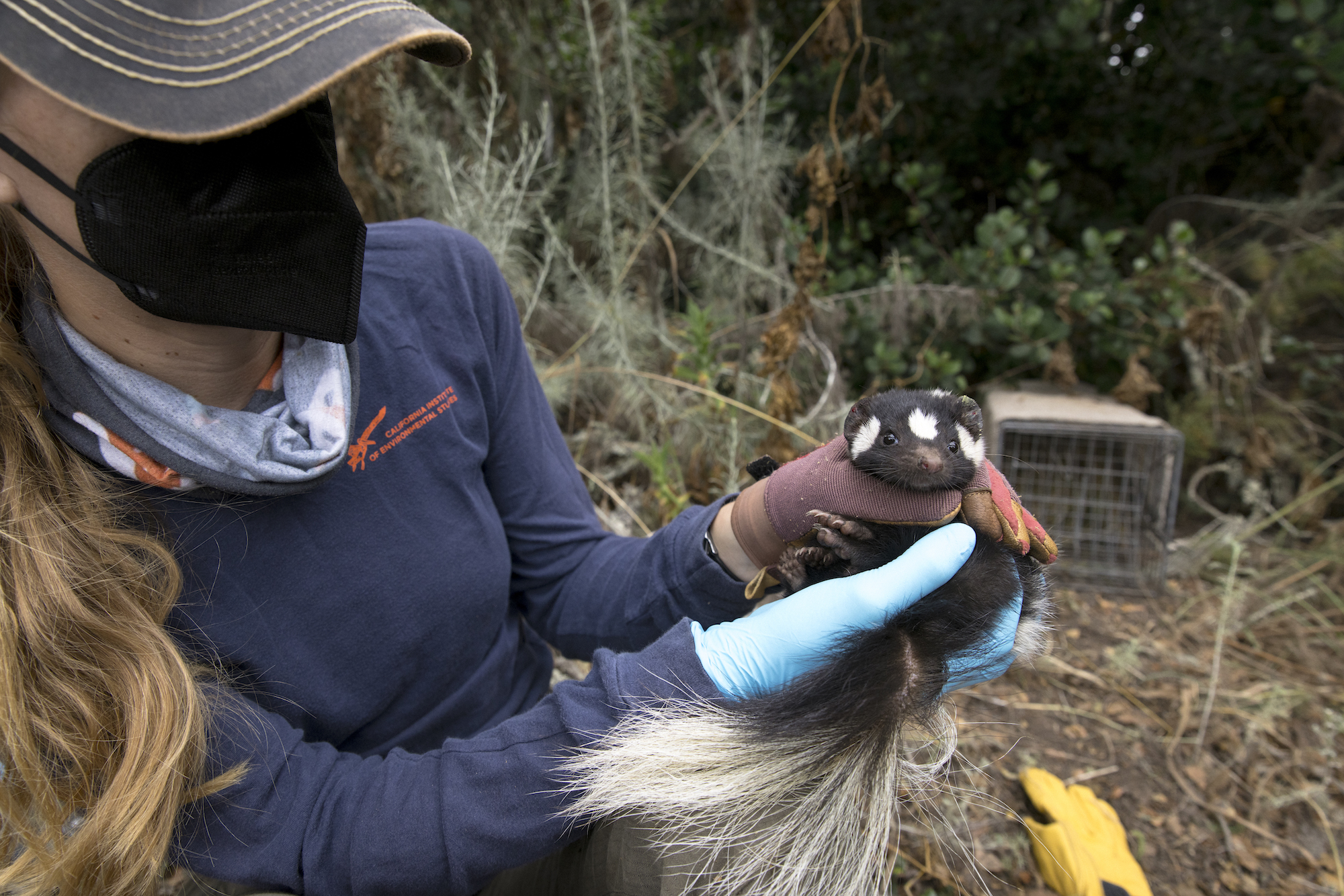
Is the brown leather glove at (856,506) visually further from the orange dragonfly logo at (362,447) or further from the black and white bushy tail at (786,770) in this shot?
the orange dragonfly logo at (362,447)

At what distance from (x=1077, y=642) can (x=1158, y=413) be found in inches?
82.1

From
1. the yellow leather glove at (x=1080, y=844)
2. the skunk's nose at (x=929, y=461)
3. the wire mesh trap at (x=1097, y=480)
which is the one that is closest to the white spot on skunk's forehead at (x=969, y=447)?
the skunk's nose at (x=929, y=461)

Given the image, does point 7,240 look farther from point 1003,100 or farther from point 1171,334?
point 1003,100

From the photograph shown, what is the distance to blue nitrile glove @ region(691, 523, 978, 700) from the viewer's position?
1407 mm

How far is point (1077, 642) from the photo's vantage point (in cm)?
317

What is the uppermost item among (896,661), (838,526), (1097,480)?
(838,526)

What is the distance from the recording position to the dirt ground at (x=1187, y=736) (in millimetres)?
2211

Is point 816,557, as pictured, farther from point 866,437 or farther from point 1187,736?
point 1187,736

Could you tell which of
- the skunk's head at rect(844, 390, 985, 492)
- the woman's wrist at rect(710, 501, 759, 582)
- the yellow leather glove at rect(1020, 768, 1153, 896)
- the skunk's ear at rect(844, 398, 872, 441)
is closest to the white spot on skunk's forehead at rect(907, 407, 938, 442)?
the skunk's head at rect(844, 390, 985, 492)

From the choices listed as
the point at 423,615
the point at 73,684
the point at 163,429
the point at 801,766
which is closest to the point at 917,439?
the point at 801,766

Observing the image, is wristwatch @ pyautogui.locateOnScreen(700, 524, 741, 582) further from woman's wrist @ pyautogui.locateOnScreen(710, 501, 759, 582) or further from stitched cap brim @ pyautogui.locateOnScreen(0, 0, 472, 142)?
stitched cap brim @ pyautogui.locateOnScreen(0, 0, 472, 142)

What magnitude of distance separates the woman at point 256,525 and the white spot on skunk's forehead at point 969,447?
204 mm

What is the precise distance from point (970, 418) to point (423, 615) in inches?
51.6

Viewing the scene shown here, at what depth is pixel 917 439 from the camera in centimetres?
155
